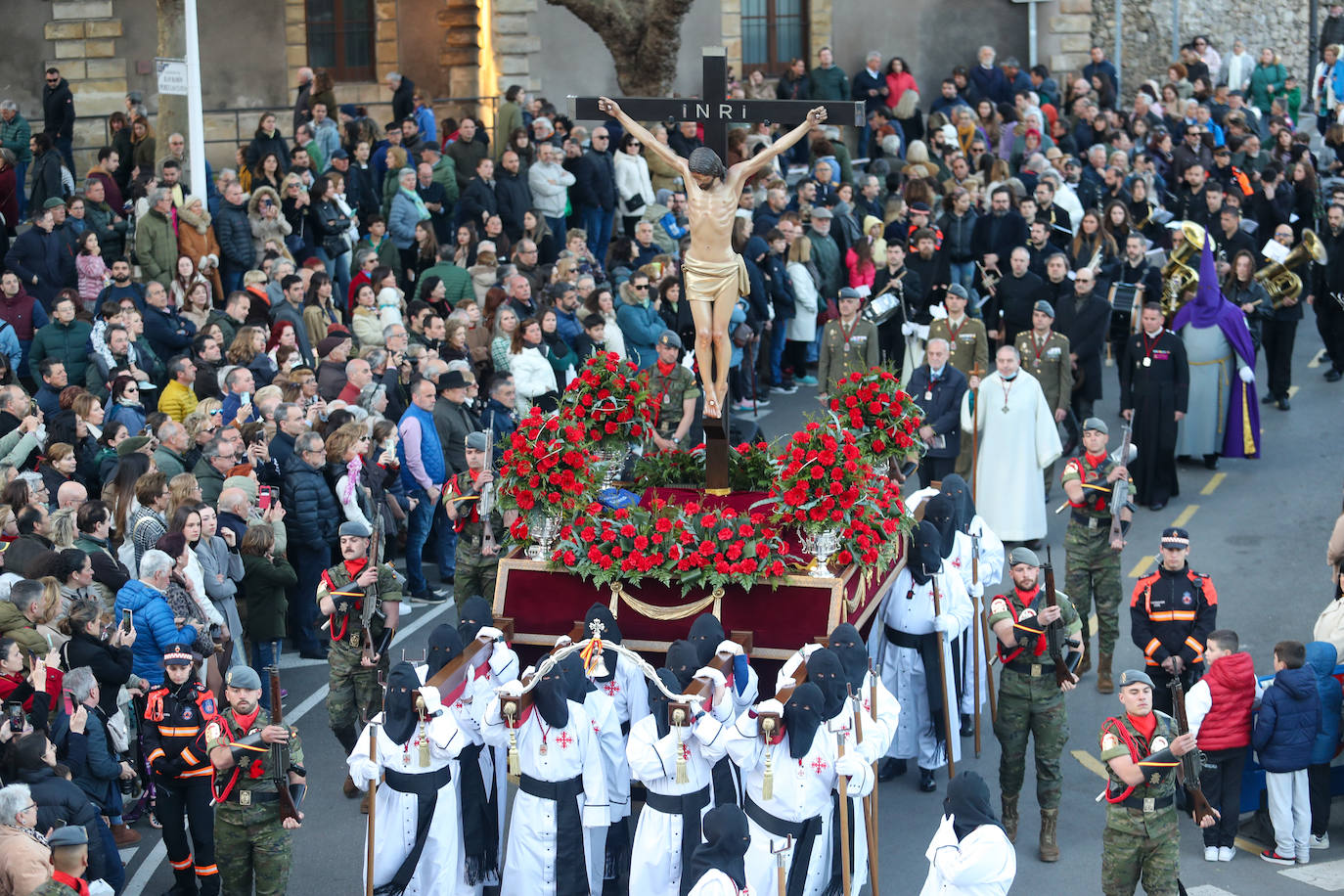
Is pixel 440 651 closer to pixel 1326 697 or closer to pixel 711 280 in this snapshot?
pixel 711 280

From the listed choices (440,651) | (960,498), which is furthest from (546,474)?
(960,498)

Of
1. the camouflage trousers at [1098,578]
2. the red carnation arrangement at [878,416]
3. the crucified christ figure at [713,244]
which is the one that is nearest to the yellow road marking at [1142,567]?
the camouflage trousers at [1098,578]

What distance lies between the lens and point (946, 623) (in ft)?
38.4

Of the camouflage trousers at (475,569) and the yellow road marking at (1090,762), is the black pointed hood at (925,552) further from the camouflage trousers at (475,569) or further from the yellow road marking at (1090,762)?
the camouflage trousers at (475,569)

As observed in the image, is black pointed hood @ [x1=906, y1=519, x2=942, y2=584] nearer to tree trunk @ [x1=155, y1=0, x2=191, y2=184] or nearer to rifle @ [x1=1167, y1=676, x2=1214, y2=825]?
rifle @ [x1=1167, y1=676, x2=1214, y2=825]

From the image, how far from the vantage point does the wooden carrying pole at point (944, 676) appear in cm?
1174

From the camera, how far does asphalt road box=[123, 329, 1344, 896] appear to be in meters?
10.6

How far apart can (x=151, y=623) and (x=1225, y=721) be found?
254 inches

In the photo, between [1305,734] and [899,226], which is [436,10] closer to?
[899,226]

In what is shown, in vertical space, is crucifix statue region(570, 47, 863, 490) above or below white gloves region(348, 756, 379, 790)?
above

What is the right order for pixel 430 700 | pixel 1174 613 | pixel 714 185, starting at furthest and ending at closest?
pixel 1174 613, pixel 714 185, pixel 430 700

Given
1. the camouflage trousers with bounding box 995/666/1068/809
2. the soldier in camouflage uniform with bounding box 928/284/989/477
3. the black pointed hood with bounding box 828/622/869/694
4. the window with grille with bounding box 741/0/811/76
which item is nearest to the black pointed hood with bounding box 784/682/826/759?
the black pointed hood with bounding box 828/622/869/694

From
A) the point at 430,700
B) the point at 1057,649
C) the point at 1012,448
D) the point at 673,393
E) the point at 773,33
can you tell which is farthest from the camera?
the point at 773,33

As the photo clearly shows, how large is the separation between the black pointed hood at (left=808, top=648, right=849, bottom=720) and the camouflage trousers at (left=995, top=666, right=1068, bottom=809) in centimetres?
148
